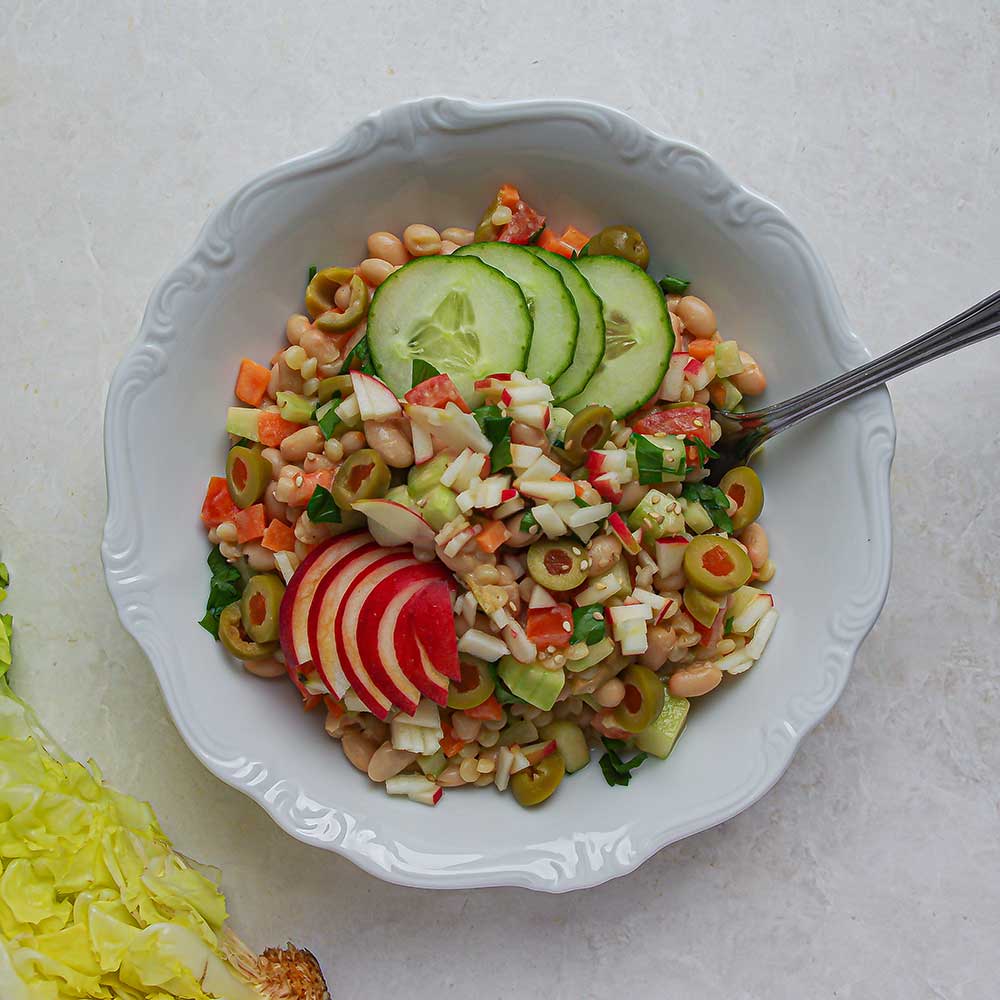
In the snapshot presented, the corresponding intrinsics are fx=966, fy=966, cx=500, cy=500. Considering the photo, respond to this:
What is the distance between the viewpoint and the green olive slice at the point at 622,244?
272cm

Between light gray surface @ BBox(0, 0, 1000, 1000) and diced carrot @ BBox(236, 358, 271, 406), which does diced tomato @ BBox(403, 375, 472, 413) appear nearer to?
diced carrot @ BBox(236, 358, 271, 406)

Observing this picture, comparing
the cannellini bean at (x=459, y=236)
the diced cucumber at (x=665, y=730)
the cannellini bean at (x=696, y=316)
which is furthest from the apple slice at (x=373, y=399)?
the diced cucumber at (x=665, y=730)

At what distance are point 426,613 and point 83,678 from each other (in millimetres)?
1262

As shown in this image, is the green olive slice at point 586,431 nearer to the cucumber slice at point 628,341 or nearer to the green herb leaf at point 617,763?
the cucumber slice at point 628,341

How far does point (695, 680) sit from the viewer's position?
263 cm

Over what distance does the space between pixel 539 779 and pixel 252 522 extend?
1.06 meters

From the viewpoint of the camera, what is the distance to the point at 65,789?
8.93 ft

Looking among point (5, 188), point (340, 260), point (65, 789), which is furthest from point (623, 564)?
point (5, 188)

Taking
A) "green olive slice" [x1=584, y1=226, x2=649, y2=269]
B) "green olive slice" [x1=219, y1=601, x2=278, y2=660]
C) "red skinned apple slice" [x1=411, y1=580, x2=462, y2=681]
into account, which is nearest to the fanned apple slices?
"red skinned apple slice" [x1=411, y1=580, x2=462, y2=681]

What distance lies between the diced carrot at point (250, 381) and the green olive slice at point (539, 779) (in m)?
1.30

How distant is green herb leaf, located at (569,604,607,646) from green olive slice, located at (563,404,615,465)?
0.38 meters

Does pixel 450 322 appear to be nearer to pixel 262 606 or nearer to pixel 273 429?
pixel 273 429

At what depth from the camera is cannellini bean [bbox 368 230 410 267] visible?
271cm

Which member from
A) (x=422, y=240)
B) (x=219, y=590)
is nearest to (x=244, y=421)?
(x=219, y=590)
